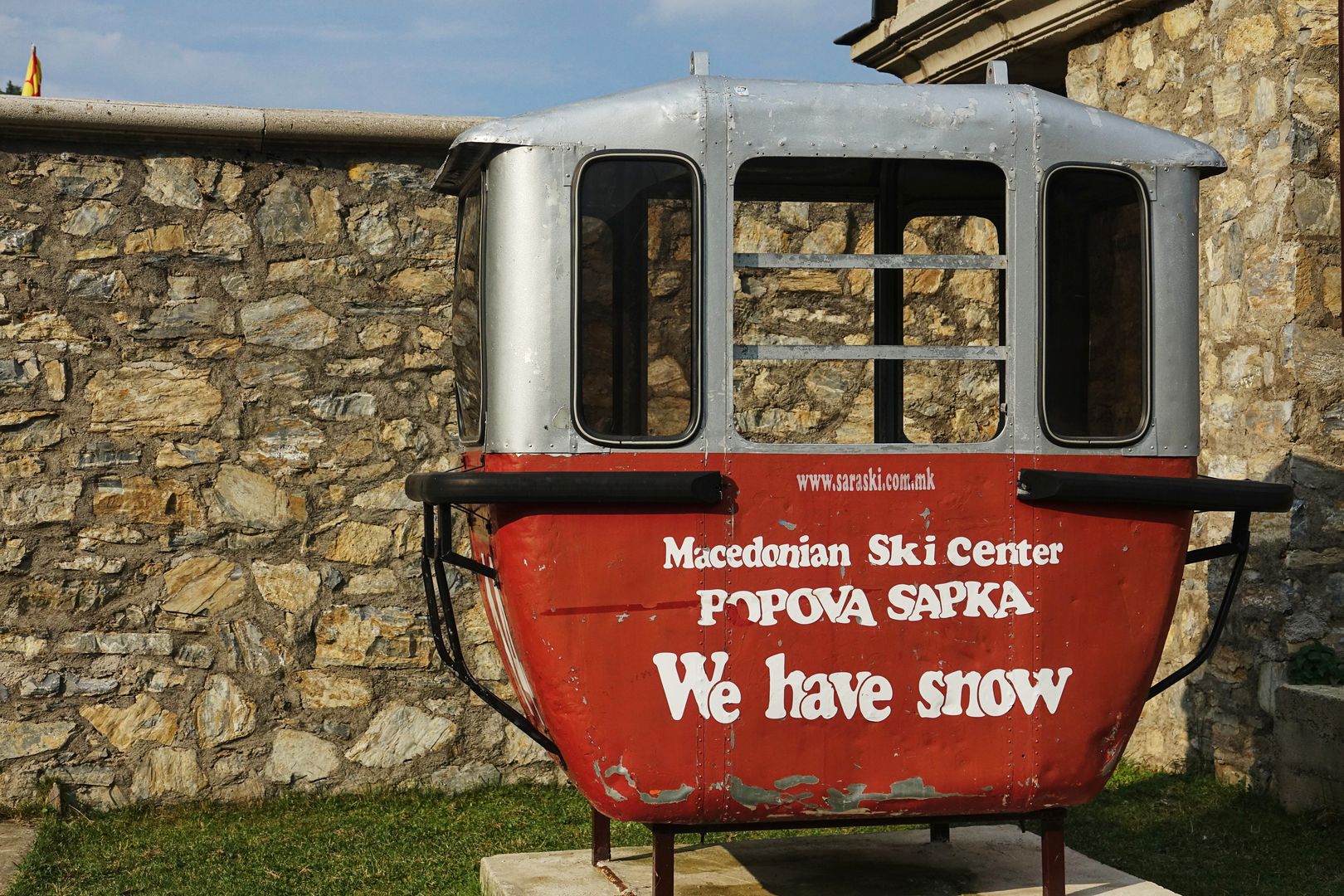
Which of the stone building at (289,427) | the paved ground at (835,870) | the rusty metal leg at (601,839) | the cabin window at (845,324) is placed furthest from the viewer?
the cabin window at (845,324)

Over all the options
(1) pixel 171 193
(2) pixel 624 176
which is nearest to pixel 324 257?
(1) pixel 171 193

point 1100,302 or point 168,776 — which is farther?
point 168,776

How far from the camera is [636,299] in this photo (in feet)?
12.1

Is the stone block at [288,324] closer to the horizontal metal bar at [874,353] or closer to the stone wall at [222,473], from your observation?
the stone wall at [222,473]

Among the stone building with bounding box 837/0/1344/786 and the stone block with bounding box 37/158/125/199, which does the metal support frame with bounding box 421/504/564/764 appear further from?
the stone building with bounding box 837/0/1344/786

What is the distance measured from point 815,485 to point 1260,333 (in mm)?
3401

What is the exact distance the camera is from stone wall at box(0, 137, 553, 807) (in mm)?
6105

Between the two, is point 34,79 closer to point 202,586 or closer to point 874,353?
point 202,586


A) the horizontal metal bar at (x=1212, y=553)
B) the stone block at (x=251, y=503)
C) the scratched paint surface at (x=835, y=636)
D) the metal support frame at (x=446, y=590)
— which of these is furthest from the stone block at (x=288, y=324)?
the horizontal metal bar at (x=1212, y=553)

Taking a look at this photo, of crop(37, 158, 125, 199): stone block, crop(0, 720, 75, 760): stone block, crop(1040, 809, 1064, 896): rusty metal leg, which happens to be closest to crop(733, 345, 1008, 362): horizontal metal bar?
crop(1040, 809, 1064, 896): rusty metal leg

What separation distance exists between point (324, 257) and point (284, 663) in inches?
68.5

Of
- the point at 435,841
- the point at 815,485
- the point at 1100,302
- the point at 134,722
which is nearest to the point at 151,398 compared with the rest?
the point at 134,722

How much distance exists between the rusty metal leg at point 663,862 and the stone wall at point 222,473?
108 inches

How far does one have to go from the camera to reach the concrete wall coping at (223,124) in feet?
19.7
